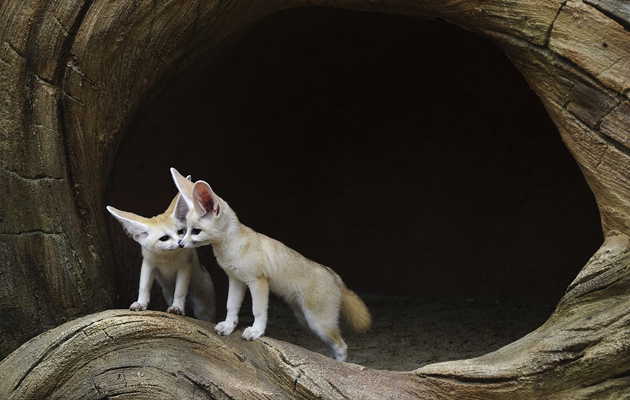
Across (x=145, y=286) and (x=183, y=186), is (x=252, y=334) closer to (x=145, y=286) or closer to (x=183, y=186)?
(x=145, y=286)

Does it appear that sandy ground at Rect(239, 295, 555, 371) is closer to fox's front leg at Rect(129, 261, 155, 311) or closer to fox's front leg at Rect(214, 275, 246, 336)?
fox's front leg at Rect(214, 275, 246, 336)

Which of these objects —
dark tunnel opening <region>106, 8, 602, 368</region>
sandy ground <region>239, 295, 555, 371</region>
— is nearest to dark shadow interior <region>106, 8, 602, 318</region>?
dark tunnel opening <region>106, 8, 602, 368</region>

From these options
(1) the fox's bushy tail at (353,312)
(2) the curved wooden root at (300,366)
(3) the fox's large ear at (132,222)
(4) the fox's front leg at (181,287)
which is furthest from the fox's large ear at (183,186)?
(1) the fox's bushy tail at (353,312)

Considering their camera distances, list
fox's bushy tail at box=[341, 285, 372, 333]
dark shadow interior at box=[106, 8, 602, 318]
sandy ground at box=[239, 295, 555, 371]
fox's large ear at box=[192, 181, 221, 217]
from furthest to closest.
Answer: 1. dark shadow interior at box=[106, 8, 602, 318]
2. sandy ground at box=[239, 295, 555, 371]
3. fox's bushy tail at box=[341, 285, 372, 333]
4. fox's large ear at box=[192, 181, 221, 217]

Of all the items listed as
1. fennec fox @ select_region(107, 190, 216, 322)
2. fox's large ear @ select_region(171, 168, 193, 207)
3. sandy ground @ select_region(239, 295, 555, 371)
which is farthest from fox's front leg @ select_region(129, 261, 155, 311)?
sandy ground @ select_region(239, 295, 555, 371)

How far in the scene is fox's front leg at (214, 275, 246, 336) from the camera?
3.92 m

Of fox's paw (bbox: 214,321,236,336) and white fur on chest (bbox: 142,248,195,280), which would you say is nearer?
fox's paw (bbox: 214,321,236,336)

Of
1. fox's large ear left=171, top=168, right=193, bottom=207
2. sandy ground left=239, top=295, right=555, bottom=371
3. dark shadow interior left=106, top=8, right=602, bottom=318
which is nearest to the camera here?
fox's large ear left=171, top=168, right=193, bottom=207

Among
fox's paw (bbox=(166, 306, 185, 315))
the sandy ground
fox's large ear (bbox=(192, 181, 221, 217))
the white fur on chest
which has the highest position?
fox's large ear (bbox=(192, 181, 221, 217))

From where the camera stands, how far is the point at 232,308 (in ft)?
13.4

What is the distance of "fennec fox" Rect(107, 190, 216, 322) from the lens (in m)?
3.96

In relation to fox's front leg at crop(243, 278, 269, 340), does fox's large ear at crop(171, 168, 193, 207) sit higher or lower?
higher

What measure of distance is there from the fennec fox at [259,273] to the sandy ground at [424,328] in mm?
612

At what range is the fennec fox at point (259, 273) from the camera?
3893 millimetres
